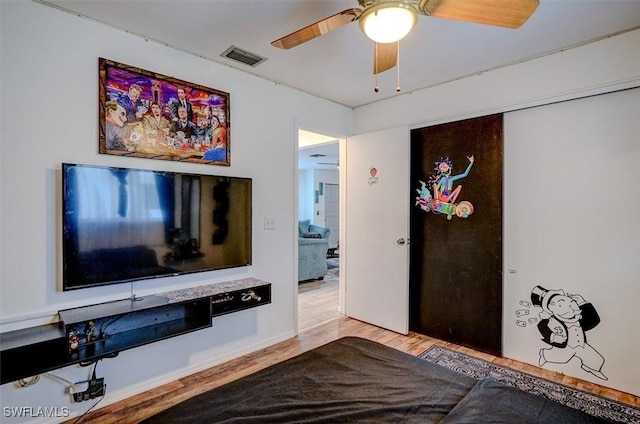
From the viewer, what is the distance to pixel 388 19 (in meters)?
1.54

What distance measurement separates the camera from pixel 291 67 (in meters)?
2.84

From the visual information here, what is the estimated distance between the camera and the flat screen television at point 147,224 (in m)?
1.97

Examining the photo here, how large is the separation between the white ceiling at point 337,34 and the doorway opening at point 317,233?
1.40m

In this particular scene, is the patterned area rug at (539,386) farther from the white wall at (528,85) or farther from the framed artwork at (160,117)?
the framed artwork at (160,117)

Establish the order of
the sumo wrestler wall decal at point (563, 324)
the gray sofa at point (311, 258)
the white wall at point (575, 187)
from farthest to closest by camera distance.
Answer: the gray sofa at point (311, 258) < the sumo wrestler wall decal at point (563, 324) < the white wall at point (575, 187)

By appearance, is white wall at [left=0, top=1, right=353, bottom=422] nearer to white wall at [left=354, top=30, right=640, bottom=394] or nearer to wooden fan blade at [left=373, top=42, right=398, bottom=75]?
wooden fan blade at [left=373, top=42, right=398, bottom=75]

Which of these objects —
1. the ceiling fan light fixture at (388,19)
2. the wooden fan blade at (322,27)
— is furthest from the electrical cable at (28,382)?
the ceiling fan light fixture at (388,19)

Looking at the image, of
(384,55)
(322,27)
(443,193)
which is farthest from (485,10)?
(443,193)

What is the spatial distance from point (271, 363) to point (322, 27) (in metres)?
2.51

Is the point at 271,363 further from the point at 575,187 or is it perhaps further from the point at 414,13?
the point at 575,187

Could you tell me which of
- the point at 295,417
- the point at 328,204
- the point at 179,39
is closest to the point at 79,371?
the point at 295,417

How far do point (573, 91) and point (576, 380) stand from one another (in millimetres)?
2171

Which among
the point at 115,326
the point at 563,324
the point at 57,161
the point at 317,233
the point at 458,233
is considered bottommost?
the point at 563,324

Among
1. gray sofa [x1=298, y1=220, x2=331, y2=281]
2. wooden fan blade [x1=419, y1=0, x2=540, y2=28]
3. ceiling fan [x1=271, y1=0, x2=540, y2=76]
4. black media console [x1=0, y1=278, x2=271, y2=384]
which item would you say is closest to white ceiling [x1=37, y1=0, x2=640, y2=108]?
ceiling fan [x1=271, y1=0, x2=540, y2=76]
